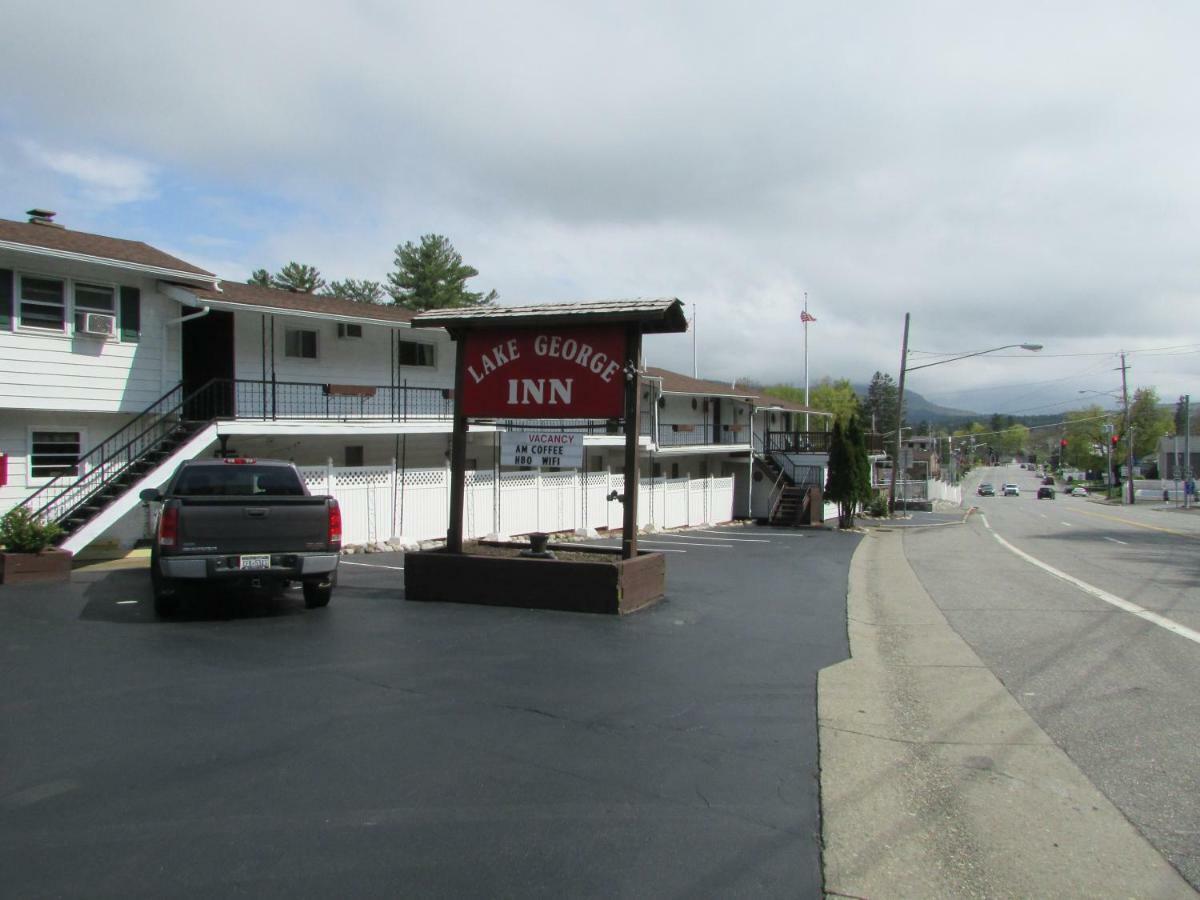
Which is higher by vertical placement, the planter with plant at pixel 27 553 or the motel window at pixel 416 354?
the motel window at pixel 416 354

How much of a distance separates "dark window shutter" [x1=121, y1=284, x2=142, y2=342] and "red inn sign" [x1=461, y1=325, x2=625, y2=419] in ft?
31.9

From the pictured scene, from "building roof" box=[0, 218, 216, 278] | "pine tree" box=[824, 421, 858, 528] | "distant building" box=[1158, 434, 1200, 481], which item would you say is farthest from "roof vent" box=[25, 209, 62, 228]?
"distant building" box=[1158, 434, 1200, 481]

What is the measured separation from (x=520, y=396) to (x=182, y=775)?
7.03m

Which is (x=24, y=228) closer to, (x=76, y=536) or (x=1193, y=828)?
(x=76, y=536)

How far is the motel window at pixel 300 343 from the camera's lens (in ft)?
70.1

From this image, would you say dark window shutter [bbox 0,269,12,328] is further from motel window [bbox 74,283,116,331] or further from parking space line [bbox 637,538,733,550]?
parking space line [bbox 637,538,733,550]

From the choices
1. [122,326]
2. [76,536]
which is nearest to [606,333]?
[76,536]

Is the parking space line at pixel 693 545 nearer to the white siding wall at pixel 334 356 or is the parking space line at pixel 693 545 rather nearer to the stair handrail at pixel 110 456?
the white siding wall at pixel 334 356

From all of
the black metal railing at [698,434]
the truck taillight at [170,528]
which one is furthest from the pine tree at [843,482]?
the truck taillight at [170,528]

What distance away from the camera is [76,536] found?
14.0 m

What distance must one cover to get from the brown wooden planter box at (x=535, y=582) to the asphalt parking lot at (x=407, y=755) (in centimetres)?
55

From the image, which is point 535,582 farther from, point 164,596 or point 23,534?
point 23,534

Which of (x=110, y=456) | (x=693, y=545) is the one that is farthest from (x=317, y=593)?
(x=693, y=545)

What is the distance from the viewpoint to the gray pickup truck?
9477mm
